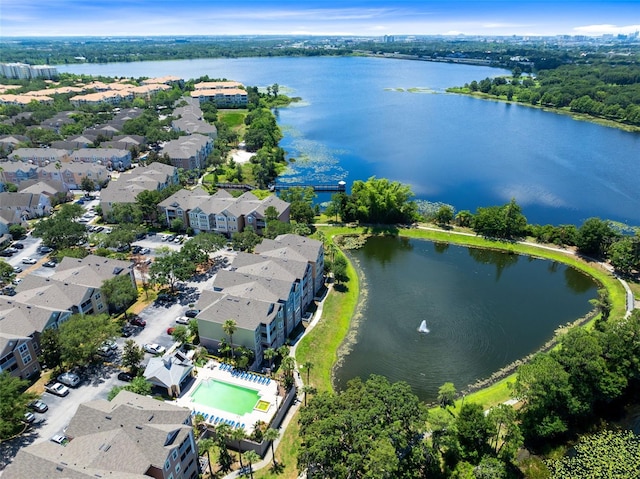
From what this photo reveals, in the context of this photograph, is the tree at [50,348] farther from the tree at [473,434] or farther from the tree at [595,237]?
the tree at [595,237]

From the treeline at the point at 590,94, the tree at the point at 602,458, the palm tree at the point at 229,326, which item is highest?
the treeline at the point at 590,94

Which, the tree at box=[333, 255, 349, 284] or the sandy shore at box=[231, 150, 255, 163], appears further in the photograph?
the sandy shore at box=[231, 150, 255, 163]

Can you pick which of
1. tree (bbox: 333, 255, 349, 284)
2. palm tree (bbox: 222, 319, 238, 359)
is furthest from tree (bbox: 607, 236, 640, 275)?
palm tree (bbox: 222, 319, 238, 359)

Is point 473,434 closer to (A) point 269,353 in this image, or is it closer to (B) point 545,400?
(B) point 545,400

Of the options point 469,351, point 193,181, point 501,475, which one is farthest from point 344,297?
point 193,181

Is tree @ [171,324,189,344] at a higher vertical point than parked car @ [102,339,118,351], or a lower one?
higher

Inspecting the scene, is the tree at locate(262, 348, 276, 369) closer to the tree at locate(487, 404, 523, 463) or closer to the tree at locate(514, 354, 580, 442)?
the tree at locate(487, 404, 523, 463)

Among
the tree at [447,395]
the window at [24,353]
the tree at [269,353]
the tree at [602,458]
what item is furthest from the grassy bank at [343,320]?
the window at [24,353]
